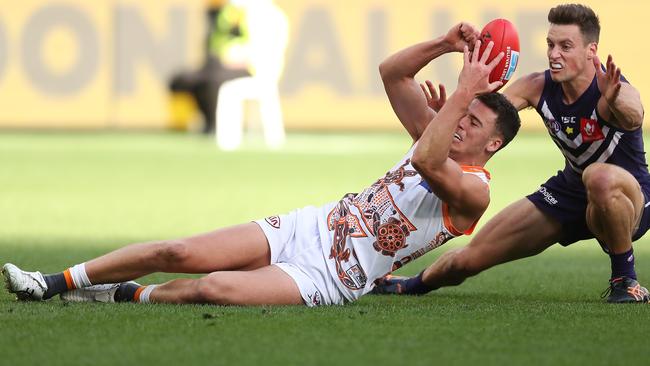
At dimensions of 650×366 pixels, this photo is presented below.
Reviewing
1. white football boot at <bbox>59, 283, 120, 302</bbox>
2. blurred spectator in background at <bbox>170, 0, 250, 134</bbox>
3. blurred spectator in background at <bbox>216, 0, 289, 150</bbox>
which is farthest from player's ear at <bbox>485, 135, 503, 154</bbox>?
blurred spectator in background at <bbox>170, 0, 250, 134</bbox>

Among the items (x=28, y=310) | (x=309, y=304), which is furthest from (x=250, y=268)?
(x=28, y=310)

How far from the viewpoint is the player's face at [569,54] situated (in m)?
6.34

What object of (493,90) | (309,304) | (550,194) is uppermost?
(493,90)

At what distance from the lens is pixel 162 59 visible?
23.5m

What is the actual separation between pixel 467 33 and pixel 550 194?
47.8 inches

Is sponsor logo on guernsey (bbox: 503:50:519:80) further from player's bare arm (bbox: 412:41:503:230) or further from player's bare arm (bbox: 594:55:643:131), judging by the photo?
player's bare arm (bbox: 594:55:643:131)

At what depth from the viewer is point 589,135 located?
20.9 feet

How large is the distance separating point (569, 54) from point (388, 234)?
4.70ft

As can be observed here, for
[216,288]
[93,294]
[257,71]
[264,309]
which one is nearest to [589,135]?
[264,309]

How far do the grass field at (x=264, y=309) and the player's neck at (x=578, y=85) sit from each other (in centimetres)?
101

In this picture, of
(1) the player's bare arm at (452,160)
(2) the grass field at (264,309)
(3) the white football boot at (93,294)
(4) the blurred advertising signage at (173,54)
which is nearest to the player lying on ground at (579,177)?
(2) the grass field at (264,309)

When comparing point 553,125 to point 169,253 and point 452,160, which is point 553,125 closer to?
point 452,160

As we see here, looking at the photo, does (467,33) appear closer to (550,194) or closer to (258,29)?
(550,194)

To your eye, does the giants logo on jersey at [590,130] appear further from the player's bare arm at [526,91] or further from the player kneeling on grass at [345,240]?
the player kneeling on grass at [345,240]
